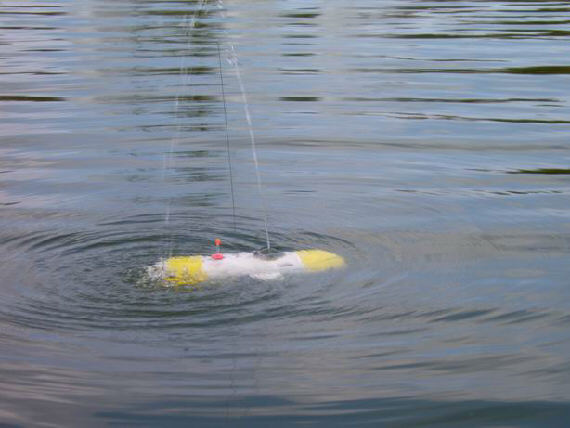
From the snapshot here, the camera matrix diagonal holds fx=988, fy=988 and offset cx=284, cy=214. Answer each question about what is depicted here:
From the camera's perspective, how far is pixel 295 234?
663 cm

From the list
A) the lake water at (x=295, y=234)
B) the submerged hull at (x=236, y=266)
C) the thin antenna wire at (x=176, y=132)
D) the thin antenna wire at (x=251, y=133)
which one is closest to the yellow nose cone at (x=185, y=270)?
the submerged hull at (x=236, y=266)

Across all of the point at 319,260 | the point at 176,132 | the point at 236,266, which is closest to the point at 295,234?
the point at 319,260

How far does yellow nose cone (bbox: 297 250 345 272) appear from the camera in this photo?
19.4ft

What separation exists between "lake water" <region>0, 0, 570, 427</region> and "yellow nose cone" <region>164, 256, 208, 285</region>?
0.11 m

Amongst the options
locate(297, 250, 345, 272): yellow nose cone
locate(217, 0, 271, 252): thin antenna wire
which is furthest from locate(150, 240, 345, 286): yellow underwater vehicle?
locate(217, 0, 271, 252): thin antenna wire

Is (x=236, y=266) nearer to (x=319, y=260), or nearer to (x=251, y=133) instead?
Result: (x=319, y=260)

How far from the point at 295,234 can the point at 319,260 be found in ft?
2.27

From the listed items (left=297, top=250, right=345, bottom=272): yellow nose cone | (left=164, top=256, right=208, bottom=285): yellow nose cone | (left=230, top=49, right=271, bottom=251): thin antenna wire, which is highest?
(left=230, top=49, right=271, bottom=251): thin antenna wire

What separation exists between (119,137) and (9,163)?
1.20 m

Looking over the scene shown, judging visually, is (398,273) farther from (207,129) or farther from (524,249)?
(207,129)

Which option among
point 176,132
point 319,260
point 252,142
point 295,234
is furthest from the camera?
point 176,132

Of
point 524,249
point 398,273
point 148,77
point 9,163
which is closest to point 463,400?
point 398,273

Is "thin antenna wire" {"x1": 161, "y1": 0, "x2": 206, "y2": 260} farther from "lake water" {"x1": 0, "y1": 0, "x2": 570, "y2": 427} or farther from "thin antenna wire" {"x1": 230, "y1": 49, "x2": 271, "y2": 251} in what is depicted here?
"thin antenna wire" {"x1": 230, "y1": 49, "x2": 271, "y2": 251}

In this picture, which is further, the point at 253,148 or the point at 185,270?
the point at 253,148
